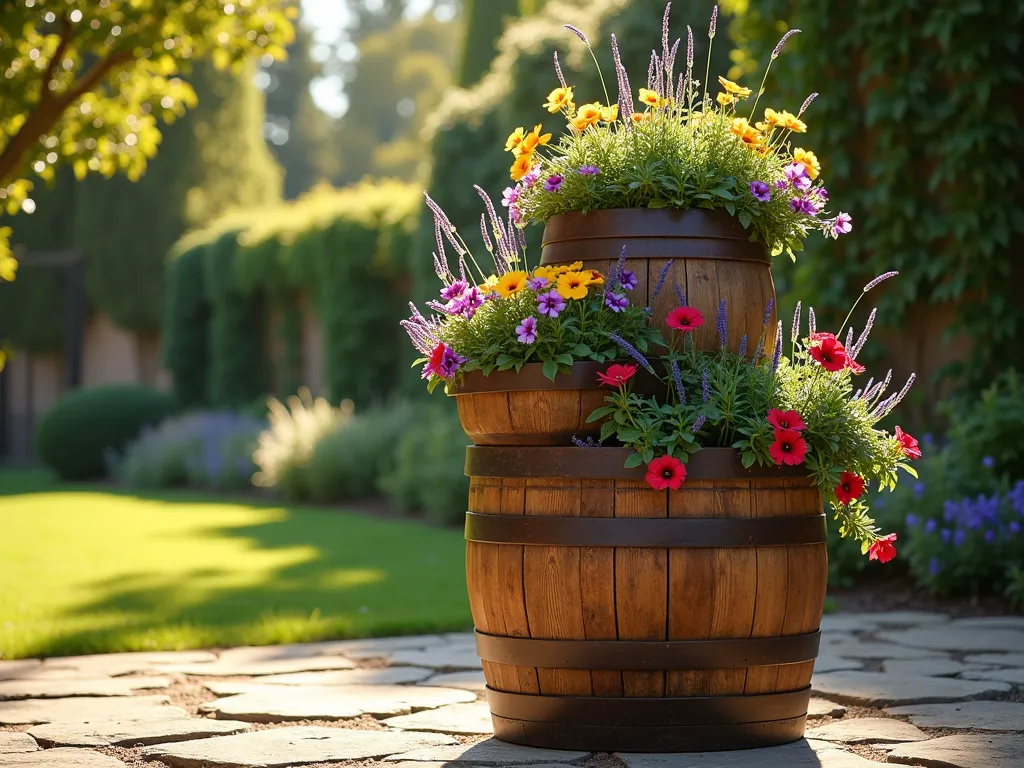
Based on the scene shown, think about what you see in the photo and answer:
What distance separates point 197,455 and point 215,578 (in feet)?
28.3

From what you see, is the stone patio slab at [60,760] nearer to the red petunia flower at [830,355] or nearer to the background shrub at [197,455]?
the red petunia flower at [830,355]

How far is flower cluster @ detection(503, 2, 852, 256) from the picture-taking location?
10.0 ft

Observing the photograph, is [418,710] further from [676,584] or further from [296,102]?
[296,102]

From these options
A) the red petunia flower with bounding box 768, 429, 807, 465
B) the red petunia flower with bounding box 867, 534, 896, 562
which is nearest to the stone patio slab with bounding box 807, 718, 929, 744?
the red petunia flower with bounding box 867, 534, 896, 562

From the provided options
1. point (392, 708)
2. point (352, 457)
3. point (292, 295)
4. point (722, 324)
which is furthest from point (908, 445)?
point (292, 295)

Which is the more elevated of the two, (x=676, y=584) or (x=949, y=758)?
(x=676, y=584)

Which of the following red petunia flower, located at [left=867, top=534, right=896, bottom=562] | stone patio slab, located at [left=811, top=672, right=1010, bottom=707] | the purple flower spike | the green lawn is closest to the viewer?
red petunia flower, located at [left=867, top=534, right=896, bottom=562]

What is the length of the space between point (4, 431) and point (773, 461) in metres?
22.4

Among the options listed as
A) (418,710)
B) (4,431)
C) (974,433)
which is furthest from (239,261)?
(418,710)

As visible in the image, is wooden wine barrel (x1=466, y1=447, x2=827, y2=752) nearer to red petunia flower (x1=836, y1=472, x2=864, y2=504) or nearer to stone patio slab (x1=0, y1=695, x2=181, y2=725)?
red petunia flower (x1=836, y1=472, x2=864, y2=504)

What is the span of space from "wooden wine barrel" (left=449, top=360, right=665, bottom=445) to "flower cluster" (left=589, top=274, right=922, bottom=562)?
5cm

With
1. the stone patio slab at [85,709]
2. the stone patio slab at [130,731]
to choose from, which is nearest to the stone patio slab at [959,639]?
the stone patio slab at [130,731]

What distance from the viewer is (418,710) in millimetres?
3443

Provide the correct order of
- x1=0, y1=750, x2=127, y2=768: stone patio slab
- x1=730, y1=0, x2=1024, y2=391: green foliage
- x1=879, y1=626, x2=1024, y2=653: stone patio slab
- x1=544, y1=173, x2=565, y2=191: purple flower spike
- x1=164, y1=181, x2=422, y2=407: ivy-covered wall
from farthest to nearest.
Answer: x1=164, y1=181, x2=422, y2=407: ivy-covered wall, x1=730, y1=0, x2=1024, y2=391: green foliage, x1=879, y1=626, x2=1024, y2=653: stone patio slab, x1=544, y1=173, x2=565, y2=191: purple flower spike, x1=0, y1=750, x2=127, y2=768: stone patio slab
